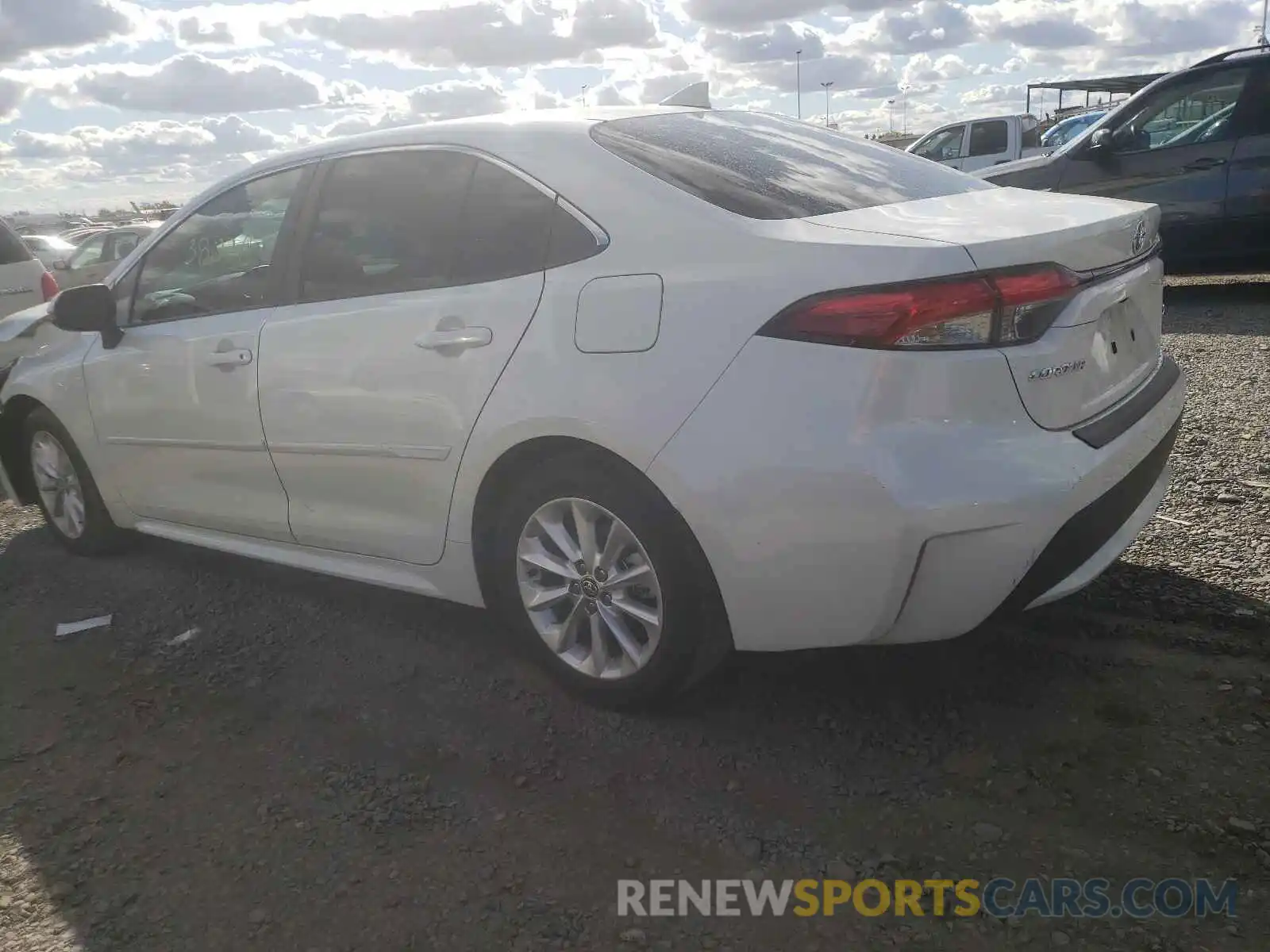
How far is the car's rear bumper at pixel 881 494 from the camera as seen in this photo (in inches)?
93.9

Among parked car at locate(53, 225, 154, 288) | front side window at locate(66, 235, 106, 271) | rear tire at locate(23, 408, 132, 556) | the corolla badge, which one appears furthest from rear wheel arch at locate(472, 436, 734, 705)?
front side window at locate(66, 235, 106, 271)

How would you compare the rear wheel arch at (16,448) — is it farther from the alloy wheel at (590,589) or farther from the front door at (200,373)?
the alloy wheel at (590,589)

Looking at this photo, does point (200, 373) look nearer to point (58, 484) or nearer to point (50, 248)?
point (58, 484)

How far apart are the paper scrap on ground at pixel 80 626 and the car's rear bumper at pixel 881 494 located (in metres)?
2.58

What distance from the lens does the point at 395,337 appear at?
3.20 meters

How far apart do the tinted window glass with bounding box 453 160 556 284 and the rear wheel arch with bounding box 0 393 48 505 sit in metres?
2.94

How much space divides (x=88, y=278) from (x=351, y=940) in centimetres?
1387

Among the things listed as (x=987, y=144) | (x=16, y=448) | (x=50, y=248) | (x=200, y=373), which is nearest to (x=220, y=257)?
(x=200, y=373)

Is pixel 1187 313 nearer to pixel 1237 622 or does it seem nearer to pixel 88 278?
pixel 1237 622

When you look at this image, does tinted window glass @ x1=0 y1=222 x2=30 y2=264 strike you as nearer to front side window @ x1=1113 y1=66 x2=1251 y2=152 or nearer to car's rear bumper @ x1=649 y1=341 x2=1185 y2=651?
car's rear bumper @ x1=649 y1=341 x2=1185 y2=651

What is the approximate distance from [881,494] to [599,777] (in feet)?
3.40

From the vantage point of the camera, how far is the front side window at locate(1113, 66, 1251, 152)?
27.4ft

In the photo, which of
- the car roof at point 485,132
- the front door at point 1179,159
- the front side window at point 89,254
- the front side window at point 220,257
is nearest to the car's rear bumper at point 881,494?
the car roof at point 485,132

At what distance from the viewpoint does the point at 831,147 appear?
3404mm
